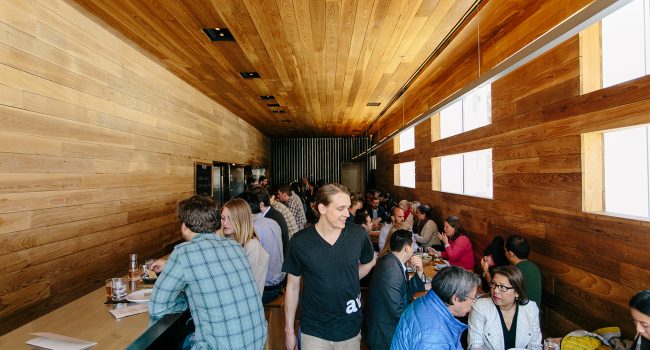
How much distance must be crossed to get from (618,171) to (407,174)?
6941 millimetres

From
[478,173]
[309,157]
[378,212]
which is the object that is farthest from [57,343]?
[309,157]

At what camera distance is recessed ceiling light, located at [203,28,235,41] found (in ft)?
12.8

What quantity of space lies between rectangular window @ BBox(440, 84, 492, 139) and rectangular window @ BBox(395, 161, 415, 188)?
2044 millimetres

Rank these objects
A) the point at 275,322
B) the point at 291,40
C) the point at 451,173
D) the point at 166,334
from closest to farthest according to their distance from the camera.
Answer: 1. the point at 166,334
2. the point at 275,322
3. the point at 291,40
4. the point at 451,173

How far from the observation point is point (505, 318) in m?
2.70

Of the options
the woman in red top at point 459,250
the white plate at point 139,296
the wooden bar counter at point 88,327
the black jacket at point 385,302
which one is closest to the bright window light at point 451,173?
the woman in red top at point 459,250

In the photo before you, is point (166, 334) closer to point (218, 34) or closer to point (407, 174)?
point (218, 34)

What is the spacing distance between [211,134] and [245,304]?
568 cm

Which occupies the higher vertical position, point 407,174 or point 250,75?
point 250,75

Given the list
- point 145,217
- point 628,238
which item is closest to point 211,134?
point 145,217

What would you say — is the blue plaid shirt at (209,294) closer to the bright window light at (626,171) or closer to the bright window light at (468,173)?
the bright window light at (626,171)

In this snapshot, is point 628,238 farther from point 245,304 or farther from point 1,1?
point 1,1

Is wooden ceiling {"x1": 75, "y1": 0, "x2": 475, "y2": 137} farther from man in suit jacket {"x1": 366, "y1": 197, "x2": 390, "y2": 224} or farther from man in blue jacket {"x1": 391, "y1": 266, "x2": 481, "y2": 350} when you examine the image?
man in suit jacket {"x1": 366, "y1": 197, "x2": 390, "y2": 224}

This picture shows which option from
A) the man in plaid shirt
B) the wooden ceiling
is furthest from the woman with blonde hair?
the wooden ceiling
